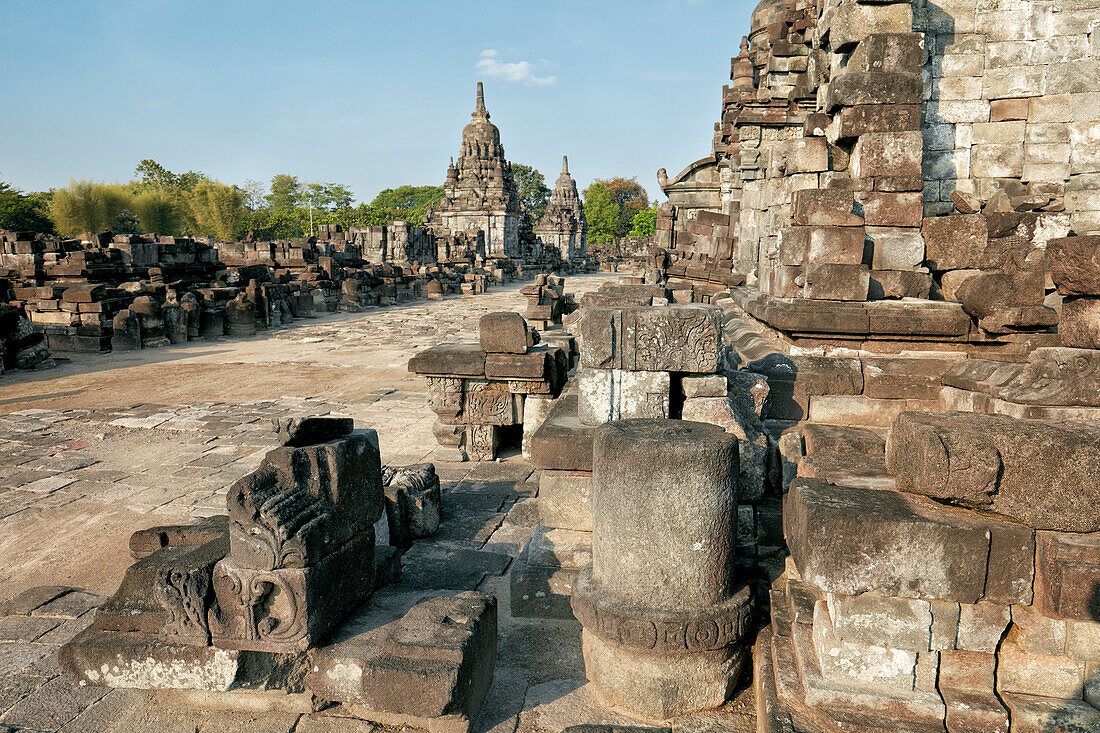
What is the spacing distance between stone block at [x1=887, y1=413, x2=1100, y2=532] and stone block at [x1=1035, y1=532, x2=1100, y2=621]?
0.06 meters

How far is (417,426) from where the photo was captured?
775 cm

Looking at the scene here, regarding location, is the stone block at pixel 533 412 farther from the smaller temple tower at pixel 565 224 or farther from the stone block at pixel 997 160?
the smaller temple tower at pixel 565 224

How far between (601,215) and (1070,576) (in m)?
85.8

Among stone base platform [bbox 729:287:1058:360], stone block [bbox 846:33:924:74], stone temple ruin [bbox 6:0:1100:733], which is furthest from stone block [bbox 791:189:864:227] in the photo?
stone block [bbox 846:33:924:74]

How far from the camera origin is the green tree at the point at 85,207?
151 feet

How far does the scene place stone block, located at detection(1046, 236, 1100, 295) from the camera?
3115mm

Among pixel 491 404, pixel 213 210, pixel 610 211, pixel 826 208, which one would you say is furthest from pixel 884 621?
pixel 610 211

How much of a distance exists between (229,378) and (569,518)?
9022 mm

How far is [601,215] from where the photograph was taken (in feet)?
280

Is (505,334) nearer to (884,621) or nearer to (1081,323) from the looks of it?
(1081,323)

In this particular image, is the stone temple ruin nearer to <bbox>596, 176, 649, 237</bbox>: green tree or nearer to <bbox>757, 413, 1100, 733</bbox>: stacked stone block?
<bbox>757, 413, 1100, 733</bbox>: stacked stone block

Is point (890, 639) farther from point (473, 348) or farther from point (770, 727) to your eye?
point (473, 348)

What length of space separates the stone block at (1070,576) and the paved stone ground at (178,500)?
46.8 inches

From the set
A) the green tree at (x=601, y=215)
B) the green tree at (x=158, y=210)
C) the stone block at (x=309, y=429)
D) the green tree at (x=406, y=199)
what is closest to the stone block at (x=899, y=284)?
the stone block at (x=309, y=429)
